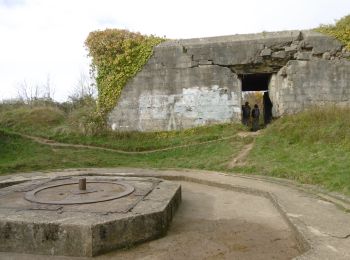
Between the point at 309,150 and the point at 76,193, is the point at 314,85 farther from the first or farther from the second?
the point at 76,193

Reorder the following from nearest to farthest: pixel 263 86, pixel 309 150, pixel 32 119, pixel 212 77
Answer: pixel 309 150
pixel 212 77
pixel 32 119
pixel 263 86

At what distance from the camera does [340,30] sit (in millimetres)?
12969

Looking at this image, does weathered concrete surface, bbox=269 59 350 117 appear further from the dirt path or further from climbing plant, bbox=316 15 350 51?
the dirt path

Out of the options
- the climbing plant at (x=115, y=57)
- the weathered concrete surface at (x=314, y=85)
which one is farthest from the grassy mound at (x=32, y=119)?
the weathered concrete surface at (x=314, y=85)

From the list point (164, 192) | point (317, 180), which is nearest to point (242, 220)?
point (164, 192)

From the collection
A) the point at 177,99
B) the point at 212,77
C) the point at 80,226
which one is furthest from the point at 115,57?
the point at 80,226

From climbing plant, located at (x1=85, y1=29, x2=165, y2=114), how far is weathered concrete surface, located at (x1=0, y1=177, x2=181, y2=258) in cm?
916

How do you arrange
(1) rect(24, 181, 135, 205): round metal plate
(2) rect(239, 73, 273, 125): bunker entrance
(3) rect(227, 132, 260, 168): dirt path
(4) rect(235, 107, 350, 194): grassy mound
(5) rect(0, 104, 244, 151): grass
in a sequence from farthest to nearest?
(2) rect(239, 73, 273, 125): bunker entrance → (5) rect(0, 104, 244, 151): grass → (3) rect(227, 132, 260, 168): dirt path → (4) rect(235, 107, 350, 194): grassy mound → (1) rect(24, 181, 135, 205): round metal plate

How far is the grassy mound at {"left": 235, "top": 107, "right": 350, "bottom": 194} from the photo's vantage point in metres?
7.22

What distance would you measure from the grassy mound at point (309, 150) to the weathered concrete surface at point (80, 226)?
3.38m

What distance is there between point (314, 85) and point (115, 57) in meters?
7.17

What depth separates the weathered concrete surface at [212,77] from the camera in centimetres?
1293

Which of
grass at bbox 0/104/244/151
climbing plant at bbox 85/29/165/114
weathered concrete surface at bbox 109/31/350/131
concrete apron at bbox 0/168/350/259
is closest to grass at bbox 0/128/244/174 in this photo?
grass at bbox 0/104/244/151

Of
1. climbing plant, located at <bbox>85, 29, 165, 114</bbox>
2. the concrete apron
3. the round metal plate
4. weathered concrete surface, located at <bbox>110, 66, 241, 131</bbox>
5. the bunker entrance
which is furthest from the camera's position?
the bunker entrance
